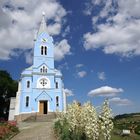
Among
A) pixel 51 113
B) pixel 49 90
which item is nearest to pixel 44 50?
pixel 49 90

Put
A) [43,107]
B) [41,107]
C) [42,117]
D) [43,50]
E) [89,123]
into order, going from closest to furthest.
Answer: [89,123], [42,117], [41,107], [43,107], [43,50]

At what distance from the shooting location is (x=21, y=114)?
41.7 metres

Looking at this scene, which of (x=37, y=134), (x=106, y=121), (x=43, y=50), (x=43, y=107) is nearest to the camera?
(x=106, y=121)

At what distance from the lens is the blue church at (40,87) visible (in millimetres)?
42562

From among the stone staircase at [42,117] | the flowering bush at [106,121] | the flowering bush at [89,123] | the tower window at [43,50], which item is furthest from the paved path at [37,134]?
the tower window at [43,50]

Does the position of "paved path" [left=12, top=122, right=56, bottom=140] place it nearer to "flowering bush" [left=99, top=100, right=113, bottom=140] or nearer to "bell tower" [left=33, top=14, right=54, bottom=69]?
"flowering bush" [left=99, top=100, right=113, bottom=140]

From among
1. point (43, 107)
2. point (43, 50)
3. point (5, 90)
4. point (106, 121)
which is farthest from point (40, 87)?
point (106, 121)

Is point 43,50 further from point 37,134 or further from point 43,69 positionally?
point 37,134

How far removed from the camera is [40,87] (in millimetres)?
43344

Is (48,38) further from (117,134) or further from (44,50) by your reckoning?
(117,134)

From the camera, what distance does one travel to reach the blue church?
42562 millimetres

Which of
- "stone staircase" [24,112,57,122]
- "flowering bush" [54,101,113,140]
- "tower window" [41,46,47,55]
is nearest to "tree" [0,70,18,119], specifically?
"tower window" [41,46,47,55]

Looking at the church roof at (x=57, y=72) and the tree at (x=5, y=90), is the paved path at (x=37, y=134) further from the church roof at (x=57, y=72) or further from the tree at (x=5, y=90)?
the tree at (x=5, y=90)

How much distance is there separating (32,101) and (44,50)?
29.3 ft
